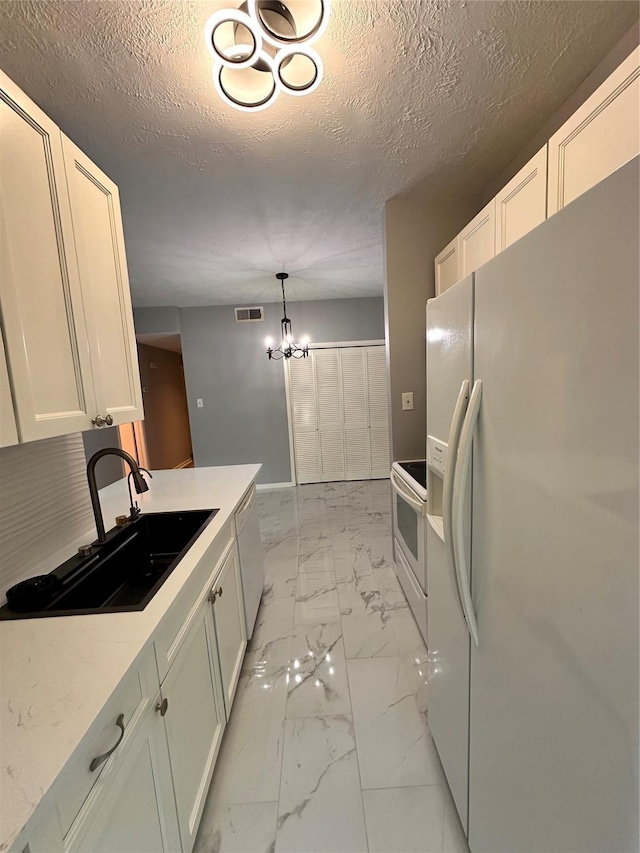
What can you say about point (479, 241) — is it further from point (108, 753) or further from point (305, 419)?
point (305, 419)

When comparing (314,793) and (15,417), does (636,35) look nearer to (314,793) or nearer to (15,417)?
(15,417)

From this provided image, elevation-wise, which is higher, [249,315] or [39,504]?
[249,315]

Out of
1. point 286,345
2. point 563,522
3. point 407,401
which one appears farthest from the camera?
point 286,345

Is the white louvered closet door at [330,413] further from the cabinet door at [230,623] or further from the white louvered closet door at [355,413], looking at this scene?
the cabinet door at [230,623]

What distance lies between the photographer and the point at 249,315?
4.49 meters

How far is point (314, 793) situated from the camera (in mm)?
1190

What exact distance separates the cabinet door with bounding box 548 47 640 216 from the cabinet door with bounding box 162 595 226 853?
6.23 feet

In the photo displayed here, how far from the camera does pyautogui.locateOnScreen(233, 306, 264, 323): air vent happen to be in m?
4.47

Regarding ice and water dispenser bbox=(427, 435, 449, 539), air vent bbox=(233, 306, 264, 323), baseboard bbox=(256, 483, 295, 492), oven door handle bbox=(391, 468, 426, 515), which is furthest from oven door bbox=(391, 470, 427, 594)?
air vent bbox=(233, 306, 264, 323)

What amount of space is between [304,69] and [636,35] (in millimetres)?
1146

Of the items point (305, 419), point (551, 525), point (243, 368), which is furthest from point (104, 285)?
point (305, 419)

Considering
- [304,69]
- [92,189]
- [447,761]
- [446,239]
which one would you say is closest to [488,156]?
[446,239]

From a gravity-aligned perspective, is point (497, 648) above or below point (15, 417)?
below

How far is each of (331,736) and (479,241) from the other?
2.39 meters
